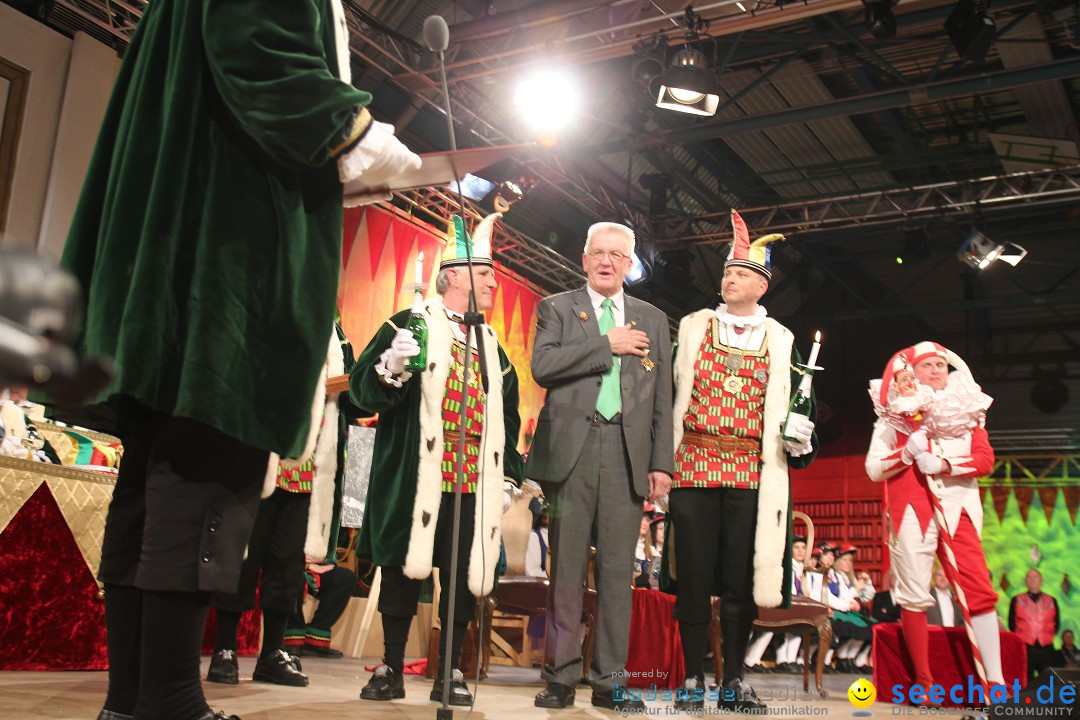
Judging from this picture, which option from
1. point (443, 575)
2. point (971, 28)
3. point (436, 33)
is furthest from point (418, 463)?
point (971, 28)

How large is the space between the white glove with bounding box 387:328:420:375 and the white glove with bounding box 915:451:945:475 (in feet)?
8.81

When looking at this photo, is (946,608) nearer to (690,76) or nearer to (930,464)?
(930,464)

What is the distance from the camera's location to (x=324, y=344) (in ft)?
6.41

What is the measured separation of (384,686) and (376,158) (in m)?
2.36

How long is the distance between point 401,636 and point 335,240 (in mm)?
2204

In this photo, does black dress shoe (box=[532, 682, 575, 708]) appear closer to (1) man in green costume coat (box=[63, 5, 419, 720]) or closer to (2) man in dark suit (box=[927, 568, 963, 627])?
(1) man in green costume coat (box=[63, 5, 419, 720])

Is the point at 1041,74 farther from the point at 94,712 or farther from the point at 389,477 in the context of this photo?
the point at 94,712

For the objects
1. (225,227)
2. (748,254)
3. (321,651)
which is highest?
(748,254)

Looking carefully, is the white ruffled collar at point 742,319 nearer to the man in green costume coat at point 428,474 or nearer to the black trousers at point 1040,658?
the man in green costume coat at point 428,474

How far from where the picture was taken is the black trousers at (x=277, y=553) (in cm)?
405

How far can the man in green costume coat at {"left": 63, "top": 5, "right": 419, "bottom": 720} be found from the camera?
177cm

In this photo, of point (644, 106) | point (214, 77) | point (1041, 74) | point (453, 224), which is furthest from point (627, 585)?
point (1041, 74)

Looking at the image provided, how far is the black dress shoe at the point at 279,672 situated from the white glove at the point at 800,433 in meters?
2.34

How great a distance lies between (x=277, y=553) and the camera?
4125mm
